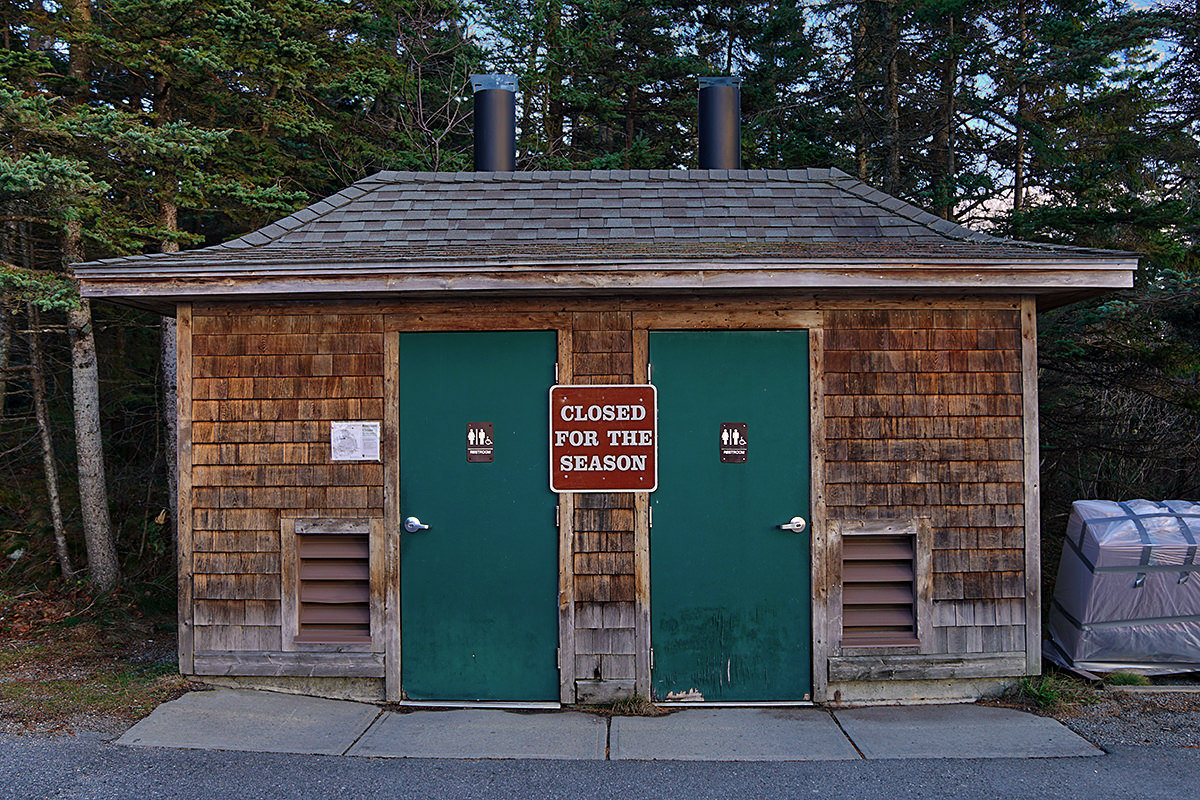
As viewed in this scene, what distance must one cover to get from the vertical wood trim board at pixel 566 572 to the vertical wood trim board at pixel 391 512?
104 cm

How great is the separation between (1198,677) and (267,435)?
6370mm

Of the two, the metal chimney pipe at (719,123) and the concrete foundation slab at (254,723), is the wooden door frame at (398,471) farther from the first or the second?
the metal chimney pipe at (719,123)

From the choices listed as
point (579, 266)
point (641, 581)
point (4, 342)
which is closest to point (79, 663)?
point (641, 581)

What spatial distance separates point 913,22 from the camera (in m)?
11.7

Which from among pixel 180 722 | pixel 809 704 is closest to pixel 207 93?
pixel 180 722

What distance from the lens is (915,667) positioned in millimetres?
4875

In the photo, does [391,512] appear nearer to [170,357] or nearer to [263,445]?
[263,445]

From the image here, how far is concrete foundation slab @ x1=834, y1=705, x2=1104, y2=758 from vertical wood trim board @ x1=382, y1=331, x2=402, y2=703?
2.80 m

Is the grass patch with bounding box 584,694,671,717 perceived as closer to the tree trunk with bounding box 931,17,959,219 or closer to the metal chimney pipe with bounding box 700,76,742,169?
the metal chimney pipe with bounding box 700,76,742,169

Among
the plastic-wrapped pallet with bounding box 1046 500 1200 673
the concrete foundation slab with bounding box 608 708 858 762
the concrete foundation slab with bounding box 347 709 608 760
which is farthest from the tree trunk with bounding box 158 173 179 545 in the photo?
the plastic-wrapped pallet with bounding box 1046 500 1200 673

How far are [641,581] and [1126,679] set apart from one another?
10.5 feet

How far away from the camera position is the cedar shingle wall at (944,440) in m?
4.96

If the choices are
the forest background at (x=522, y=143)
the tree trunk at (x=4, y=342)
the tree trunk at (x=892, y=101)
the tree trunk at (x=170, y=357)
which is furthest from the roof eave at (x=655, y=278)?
the tree trunk at (x=892, y=101)

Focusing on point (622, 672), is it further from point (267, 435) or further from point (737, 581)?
point (267, 435)
